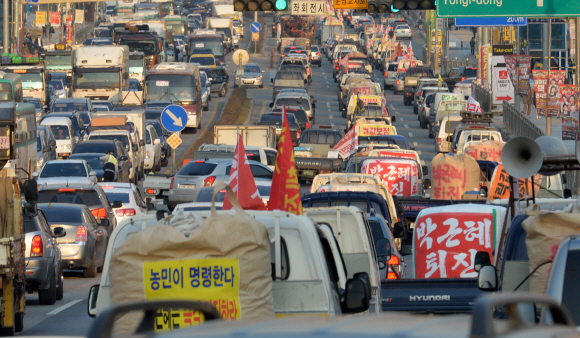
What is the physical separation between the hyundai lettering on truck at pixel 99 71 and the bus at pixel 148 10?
60.9 metres

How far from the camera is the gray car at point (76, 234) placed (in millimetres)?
18844

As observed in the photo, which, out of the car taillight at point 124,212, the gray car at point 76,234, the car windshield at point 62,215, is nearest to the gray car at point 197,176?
the car taillight at point 124,212

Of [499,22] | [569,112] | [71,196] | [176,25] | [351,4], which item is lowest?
[71,196]

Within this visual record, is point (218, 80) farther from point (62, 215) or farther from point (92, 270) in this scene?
point (62, 215)

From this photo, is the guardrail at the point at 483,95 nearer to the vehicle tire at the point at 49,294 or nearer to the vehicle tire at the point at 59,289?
the vehicle tire at the point at 59,289

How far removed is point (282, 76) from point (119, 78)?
15585mm

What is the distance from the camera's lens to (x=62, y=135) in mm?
37625

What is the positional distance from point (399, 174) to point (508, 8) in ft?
14.6

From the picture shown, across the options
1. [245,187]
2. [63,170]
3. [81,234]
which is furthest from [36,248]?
[63,170]

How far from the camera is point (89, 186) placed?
21.5 meters

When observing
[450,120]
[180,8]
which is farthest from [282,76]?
[180,8]

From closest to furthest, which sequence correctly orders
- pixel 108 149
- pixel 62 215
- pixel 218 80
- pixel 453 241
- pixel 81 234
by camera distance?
pixel 453 241
pixel 81 234
pixel 62 215
pixel 108 149
pixel 218 80

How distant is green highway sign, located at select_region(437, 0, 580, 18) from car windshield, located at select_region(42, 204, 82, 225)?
858cm

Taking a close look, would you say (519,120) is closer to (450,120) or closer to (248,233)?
(450,120)
